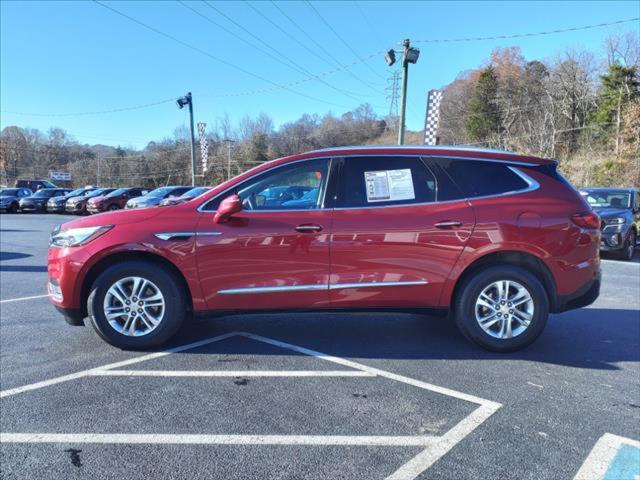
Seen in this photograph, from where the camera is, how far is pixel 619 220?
33.8 ft

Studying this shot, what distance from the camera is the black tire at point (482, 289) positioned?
3.87m

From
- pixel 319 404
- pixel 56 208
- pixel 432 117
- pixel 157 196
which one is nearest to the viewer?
pixel 319 404

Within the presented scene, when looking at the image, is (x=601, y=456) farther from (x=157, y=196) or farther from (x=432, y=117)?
(x=157, y=196)

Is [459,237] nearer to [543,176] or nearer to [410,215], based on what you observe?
[410,215]

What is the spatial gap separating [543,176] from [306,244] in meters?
2.26

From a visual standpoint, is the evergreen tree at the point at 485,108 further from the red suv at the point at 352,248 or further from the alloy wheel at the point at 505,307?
the alloy wheel at the point at 505,307

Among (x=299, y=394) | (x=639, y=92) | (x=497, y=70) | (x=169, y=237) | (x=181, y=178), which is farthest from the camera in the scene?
(x=181, y=178)

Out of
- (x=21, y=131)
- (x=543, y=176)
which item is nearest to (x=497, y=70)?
(x=543, y=176)

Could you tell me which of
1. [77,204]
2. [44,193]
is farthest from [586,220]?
[44,193]

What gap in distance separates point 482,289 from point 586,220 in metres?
1.11

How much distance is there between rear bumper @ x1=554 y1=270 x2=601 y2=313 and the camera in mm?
3928

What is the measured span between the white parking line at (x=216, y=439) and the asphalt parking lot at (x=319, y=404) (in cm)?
1

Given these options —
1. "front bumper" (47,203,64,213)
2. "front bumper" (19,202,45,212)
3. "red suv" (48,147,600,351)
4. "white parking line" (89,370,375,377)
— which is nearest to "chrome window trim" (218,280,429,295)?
"red suv" (48,147,600,351)

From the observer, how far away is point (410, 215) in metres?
3.79
